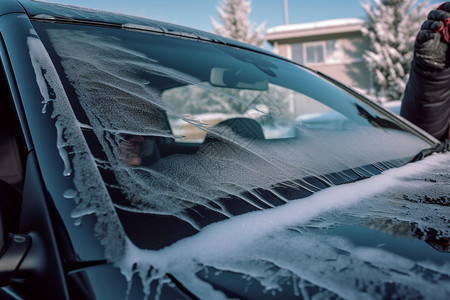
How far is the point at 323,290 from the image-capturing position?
1.68ft

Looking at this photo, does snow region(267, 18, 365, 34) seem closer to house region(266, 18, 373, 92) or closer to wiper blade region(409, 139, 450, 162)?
house region(266, 18, 373, 92)

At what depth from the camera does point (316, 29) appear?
15961mm

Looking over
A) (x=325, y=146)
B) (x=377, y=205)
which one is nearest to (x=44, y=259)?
(x=377, y=205)

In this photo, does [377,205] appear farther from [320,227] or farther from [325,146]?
[325,146]

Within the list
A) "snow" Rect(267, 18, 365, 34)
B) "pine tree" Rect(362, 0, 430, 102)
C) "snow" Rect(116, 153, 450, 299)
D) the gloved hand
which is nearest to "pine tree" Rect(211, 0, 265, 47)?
"snow" Rect(267, 18, 365, 34)

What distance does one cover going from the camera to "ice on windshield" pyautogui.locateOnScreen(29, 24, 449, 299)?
1.87ft

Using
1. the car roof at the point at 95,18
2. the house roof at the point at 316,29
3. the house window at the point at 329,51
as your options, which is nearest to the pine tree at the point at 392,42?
the house roof at the point at 316,29

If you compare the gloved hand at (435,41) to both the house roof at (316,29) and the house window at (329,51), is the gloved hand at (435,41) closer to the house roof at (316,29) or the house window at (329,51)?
the house roof at (316,29)

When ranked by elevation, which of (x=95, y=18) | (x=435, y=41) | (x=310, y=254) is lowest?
(x=310, y=254)

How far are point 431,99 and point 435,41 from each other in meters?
0.33

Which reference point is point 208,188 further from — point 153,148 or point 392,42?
point 392,42

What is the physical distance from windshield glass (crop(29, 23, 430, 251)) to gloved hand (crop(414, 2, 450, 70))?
0.86 metres

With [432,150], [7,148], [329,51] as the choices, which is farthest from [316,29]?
[7,148]

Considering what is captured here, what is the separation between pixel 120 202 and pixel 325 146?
765mm
